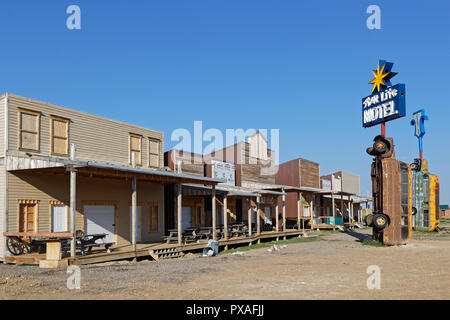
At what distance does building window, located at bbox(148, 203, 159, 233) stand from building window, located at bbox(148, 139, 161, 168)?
2.00 metres

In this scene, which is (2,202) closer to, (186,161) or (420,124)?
(186,161)

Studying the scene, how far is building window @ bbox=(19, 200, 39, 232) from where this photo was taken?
15.7 meters

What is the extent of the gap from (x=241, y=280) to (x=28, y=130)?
9.78 m

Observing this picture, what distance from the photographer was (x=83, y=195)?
1803 centimetres

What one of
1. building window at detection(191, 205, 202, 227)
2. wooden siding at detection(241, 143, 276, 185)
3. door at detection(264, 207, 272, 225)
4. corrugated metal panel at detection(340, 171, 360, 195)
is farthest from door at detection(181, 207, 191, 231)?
corrugated metal panel at detection(340, 171, 360, 195)

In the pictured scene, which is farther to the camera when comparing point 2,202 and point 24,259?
point 2,202

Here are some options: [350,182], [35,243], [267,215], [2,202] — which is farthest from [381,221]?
[350,182]

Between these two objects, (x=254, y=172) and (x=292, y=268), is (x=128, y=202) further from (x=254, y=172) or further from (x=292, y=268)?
(x=254, y=172)

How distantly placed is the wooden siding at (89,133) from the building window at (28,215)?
192 centimetres

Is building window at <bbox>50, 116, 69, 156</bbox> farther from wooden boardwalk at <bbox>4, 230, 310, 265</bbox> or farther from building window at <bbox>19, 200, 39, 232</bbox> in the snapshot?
wooden boardwalk at <bbox>4, 230, 310, 265</bbox>

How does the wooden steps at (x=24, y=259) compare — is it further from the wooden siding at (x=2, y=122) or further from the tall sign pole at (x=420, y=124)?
the tall sign pole at (x=420, y=124)

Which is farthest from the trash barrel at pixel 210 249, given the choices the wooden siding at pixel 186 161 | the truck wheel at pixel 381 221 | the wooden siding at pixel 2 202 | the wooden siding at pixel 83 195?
the truck wheel at pixel 381 221
